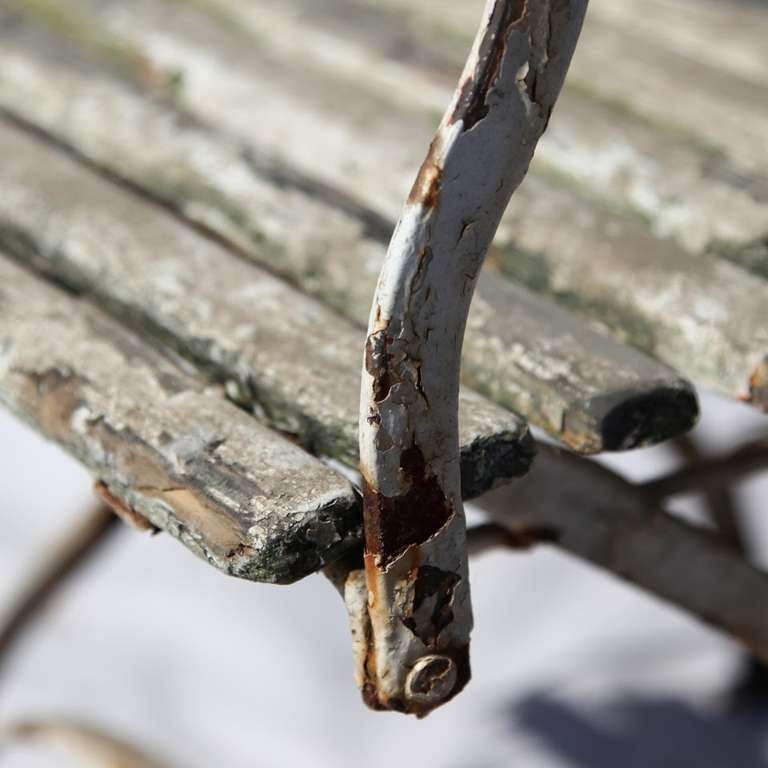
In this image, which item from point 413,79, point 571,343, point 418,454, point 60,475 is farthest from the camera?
point 60,475

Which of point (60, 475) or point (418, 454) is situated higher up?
point (418, 454)

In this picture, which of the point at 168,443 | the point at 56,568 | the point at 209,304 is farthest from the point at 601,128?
the point at 56,568

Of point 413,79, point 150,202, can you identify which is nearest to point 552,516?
point 150,202

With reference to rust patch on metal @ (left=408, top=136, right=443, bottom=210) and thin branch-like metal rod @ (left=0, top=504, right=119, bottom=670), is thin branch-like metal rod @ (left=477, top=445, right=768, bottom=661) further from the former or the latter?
thin branch-like metal rod @ (left=0, top=504, right=119, bottom=670)

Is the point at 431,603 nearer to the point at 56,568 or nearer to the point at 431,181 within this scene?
the point at 431,181

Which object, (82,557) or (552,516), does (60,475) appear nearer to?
(82,557)

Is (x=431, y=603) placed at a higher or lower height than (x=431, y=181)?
lower

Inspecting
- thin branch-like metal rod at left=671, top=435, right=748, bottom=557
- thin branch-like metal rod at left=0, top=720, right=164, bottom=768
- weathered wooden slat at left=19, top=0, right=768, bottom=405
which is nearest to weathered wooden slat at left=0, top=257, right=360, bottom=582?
weathered wooden slat at left=19, top=0, right=768, bottom=405
